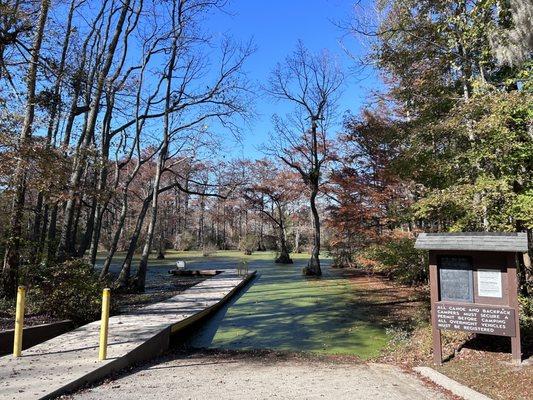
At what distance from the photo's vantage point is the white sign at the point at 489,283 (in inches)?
236

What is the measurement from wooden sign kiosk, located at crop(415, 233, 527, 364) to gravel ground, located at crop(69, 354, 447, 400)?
3.83 feet

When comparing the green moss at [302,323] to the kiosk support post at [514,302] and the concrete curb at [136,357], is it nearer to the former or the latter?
the concrete curb at [136,357]

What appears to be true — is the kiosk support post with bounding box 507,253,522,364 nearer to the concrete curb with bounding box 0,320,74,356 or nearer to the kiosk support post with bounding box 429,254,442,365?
the kiosk support post with bounding box 429,254,442,365

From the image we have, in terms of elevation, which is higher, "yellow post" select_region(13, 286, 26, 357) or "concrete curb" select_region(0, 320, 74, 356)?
"yellow post" select_region(13, 286, 26, 357)

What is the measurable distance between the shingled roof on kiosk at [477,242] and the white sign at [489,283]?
1.44 feet

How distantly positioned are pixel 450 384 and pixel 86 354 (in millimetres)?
4695

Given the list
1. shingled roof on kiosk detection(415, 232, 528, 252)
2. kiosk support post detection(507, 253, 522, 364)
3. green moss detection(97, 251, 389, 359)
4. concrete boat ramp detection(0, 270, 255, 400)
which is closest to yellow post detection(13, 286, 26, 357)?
concrete boat ramp detection(0, 270, 255, 400)

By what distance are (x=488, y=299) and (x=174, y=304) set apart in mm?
7694

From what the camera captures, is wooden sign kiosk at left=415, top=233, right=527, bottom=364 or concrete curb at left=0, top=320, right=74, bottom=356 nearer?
wooden sign kiosk at left=415, top=233, right=527, bottom=364

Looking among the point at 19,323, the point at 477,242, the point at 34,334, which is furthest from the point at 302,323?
the point at 19,323

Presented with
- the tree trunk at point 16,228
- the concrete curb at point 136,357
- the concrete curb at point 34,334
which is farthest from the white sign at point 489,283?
the tree trunk at point 16,228

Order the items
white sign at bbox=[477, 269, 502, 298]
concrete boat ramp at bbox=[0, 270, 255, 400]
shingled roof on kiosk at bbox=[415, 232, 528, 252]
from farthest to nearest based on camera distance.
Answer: white sign at bbox=[477, 269, 502, 298] < shingled roof on kiosk at bbox=[415, 232, 528, 252] < concrete boat ramp at bbox=[0, 270, 255, 400]

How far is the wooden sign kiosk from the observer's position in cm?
579

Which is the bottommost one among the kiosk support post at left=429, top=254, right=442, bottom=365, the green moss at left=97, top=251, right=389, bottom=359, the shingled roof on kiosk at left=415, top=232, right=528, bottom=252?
the green moss at left=97, top=251, right=389, bottom=359
